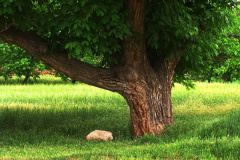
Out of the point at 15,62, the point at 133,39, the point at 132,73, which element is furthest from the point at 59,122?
the point at 15,62

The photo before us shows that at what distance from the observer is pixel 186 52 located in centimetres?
887

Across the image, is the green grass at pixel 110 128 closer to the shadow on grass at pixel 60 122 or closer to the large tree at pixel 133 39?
the shadow on grass at pixel 60 122

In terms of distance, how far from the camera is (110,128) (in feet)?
34.5

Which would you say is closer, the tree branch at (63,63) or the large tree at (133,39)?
the large tree at (133,39)

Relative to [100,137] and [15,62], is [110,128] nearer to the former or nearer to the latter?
[100,137]

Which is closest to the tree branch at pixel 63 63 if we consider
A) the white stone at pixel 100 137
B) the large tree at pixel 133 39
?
the large tree at pixel 133 39

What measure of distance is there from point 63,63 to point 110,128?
2.93 metres

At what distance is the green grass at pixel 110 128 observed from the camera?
6.61m

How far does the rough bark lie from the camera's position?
8.66 metres

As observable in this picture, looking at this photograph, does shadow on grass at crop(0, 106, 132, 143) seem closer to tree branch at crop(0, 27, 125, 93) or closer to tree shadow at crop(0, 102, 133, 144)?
tree shadow at crop(0, 102, 133, 144)

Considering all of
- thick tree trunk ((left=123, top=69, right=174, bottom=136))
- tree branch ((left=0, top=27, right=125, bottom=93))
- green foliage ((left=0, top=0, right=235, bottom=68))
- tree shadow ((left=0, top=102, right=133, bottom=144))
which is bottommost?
tree shadow ((left=0, top=102, right=133, bottom=144))

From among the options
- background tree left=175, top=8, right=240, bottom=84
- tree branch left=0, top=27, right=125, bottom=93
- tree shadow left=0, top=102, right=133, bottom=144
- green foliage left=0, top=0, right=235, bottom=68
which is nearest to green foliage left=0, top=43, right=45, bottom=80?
tree shadow left=0, top=102, right=133, bottom=144

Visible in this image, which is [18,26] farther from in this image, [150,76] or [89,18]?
[150,76]

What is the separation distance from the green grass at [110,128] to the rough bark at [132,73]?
0.61 m
